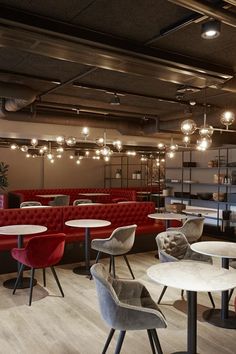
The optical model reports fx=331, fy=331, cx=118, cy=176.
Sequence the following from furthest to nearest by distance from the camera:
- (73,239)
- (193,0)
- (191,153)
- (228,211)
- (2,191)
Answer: (2,191) < (191,153) < (228,211) < (73,239) < (193,0)

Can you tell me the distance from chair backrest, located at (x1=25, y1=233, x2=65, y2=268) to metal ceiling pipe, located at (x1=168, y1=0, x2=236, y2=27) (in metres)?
2.89

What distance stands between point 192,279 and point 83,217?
13.7 feet

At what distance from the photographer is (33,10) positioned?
107 inches

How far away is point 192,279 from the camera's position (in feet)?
8.41

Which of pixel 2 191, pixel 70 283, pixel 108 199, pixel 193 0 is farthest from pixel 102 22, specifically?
pixel 2 191

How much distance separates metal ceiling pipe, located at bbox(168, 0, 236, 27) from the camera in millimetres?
2145

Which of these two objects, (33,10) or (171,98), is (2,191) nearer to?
(171,98)

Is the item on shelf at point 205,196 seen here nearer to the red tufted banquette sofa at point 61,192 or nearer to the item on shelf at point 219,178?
the item on shelf at point 219,178

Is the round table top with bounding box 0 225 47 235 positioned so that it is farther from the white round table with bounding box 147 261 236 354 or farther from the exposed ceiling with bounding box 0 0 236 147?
the white round table with bounding box 147 261 236 354

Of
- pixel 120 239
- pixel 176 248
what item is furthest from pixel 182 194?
pixel 176 248

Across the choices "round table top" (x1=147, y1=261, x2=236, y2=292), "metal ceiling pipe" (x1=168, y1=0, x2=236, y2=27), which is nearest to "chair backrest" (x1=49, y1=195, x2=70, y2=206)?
"round table top" (x1=147, y1=261, x2=236, y2=292)

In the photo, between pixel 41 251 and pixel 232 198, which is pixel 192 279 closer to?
pixel 41 251

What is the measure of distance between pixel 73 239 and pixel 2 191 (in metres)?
8.67

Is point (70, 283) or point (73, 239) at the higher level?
point (73, 239)
